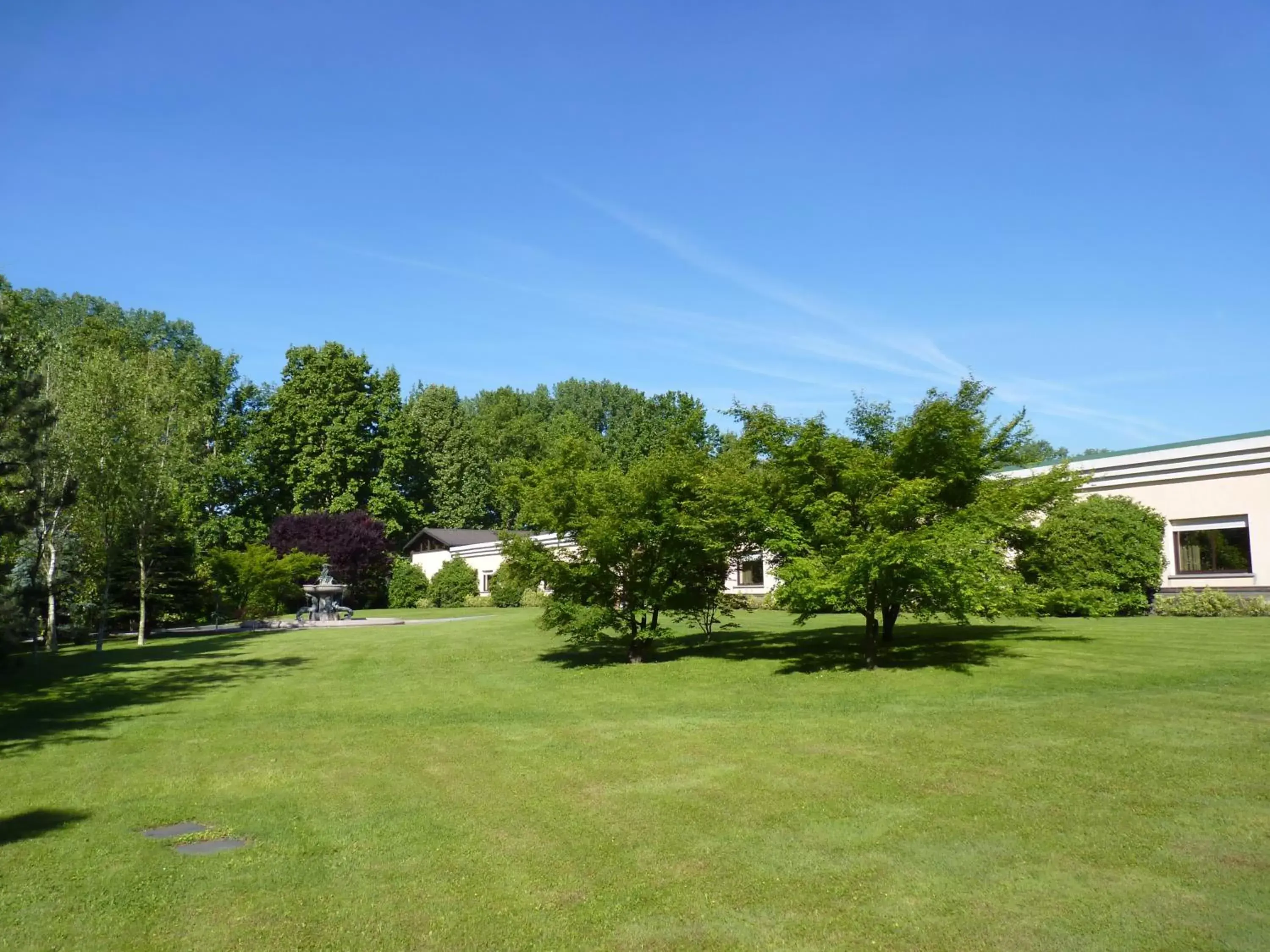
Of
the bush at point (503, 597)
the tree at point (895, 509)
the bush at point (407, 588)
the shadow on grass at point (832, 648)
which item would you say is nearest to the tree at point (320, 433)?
the bush at point (407, 588)

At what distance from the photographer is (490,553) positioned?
53.9m

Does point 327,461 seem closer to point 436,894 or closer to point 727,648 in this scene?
point 727,648

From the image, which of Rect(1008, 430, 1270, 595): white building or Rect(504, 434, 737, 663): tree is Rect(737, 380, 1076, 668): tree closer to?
Rect(504, 434, 737, 663): tree

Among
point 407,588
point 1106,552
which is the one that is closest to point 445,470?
point 407,588

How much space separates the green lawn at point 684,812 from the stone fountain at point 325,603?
25901 mm

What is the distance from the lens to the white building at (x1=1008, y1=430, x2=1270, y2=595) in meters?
23.1

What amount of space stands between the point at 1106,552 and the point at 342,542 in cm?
3984

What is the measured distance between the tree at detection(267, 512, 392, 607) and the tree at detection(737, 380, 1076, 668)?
3959 centimetres

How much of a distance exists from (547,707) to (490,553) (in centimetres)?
4070

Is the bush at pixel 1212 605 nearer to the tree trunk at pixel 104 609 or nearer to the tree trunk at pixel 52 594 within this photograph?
the tree trunk at pixel 104 609

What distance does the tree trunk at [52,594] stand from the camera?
26.5 meters

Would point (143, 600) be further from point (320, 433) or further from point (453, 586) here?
point (320, 433)

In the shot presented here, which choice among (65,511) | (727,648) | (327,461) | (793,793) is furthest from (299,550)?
(793,793)

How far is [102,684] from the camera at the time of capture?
741 inches
